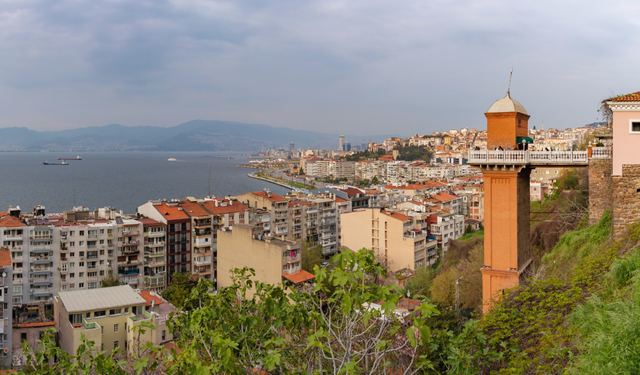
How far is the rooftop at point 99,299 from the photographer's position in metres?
15.6

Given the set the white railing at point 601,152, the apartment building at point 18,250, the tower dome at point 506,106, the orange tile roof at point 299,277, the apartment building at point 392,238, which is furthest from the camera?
the apartment building at point 392,238

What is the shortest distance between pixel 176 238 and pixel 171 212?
1659 mm

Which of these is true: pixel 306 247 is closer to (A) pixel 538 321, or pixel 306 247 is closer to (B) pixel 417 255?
(B) pixel 417 255

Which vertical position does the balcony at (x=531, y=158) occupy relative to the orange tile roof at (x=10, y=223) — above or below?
above

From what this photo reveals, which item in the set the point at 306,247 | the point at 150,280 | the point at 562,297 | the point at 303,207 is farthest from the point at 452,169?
the point at 562,297

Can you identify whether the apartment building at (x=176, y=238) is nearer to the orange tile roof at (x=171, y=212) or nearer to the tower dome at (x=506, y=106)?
the orange tile roof at (x=171, y=212)

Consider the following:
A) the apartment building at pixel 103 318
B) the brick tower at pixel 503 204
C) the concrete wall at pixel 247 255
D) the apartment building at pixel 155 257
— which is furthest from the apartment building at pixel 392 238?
the brick tower at pixel 503 204

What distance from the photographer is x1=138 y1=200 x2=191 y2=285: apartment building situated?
25281 mm

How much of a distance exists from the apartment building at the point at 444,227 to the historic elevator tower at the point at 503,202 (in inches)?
693

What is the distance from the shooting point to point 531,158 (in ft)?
35.6

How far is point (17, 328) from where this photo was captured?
1739cm

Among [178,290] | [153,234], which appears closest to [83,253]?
[153,234]

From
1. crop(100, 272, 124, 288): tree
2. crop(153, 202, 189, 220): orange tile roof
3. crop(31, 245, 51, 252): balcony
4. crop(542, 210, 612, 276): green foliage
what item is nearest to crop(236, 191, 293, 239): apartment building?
crop(153, 202, 189, 220): orange tile roof

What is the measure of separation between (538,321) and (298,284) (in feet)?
46.0
